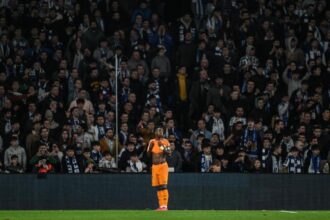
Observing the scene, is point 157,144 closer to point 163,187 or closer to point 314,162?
point 163,187

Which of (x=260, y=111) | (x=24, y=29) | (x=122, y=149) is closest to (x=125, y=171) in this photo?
(x=122, y=149)

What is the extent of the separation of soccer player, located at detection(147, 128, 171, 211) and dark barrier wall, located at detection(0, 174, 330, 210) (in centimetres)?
176

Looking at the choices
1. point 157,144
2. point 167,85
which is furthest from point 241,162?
point 167,85

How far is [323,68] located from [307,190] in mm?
5199

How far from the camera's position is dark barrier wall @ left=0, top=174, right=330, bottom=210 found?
27109 millimetres

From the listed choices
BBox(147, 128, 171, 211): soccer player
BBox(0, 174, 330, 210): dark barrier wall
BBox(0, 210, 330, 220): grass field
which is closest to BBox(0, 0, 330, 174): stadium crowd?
BBox(0, 174, 330, 210): dark barrier wall

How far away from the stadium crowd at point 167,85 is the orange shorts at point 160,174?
2.29 metres

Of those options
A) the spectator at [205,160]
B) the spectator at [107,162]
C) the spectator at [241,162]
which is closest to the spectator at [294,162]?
the spectator at [241,162]

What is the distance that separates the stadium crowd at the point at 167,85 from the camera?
28.2 m

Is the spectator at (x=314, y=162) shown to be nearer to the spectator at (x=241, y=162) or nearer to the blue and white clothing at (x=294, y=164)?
Answer: the blue and white clothing at (x=294, y=164)

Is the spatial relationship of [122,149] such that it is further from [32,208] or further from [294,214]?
[294,214]

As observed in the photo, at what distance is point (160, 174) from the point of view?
25531 millimetres

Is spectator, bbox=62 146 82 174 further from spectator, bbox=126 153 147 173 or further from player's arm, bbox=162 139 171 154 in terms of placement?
player's arm, bbox=162 139 171 154

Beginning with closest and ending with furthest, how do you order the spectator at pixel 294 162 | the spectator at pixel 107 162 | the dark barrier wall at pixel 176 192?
the dark barrier wall at pixel 176 192 → the spectator at pixel 107 162 → the spectator at pixel 294 162
